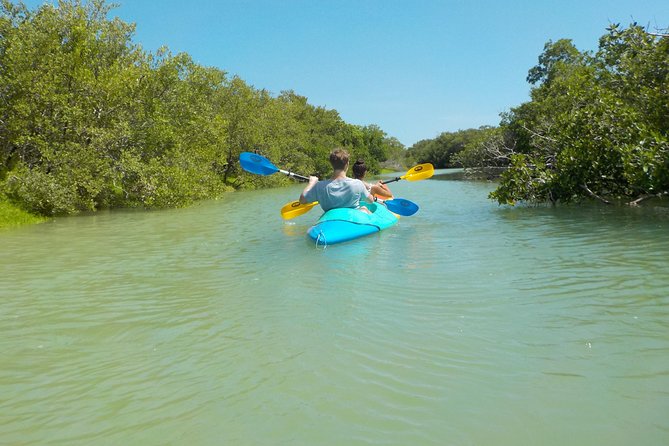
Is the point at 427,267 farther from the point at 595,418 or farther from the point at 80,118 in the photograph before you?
the point at 80,118

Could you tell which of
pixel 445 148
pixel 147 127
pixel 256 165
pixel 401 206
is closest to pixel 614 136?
pixel 401 206

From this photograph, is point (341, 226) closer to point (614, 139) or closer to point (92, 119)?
point (614, 139)

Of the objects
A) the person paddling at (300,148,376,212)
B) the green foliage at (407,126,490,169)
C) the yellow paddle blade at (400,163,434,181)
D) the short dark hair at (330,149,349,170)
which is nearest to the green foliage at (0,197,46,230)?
the person paddling at (300,148,376,212)

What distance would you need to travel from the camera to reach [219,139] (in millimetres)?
22719

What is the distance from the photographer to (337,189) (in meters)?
8.45

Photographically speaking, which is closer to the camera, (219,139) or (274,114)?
(219,139)

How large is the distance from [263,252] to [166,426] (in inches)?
214

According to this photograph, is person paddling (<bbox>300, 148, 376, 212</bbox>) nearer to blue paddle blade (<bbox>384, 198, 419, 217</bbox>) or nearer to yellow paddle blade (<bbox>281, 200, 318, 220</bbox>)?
yellow paddle blade (<bbox>281, 200, 318, 220</bbox>)

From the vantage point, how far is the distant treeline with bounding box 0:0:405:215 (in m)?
14.4

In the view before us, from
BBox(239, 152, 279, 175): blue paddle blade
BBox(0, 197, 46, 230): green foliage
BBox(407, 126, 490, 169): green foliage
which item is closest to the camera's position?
BBox(239, 152, 279, 175): blue paddle blade

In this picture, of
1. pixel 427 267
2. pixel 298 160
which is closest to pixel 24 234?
pixel 427 267

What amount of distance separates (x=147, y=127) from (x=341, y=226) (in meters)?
12.5

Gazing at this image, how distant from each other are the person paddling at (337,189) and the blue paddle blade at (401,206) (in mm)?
2613

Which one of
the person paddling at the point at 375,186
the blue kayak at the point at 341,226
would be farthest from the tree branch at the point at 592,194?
the blue kayak at the point at 341,226
